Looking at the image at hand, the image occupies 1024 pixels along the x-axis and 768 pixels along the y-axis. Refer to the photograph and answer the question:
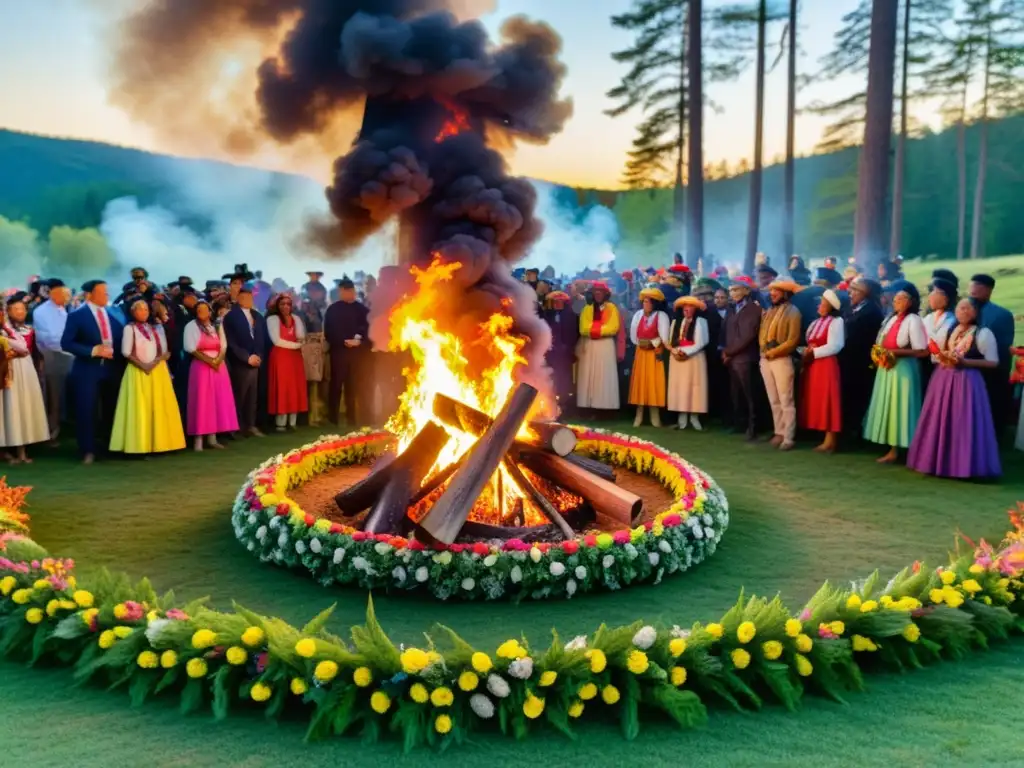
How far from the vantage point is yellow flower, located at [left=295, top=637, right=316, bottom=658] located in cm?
387

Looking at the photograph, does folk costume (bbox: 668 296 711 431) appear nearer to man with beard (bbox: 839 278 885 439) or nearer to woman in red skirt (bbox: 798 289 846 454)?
woman in red skirt (bbox: 798 289 846 454)

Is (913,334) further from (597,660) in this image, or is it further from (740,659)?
(597,660)

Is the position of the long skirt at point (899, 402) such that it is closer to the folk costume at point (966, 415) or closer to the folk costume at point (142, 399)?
the folk costume at point (966, 415)

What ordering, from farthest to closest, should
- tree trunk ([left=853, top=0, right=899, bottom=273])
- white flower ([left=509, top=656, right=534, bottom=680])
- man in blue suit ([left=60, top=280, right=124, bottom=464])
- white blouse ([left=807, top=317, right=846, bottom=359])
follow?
tree trunk ([left=853, top=0, right=899, bottom=273]) < white blouse ([left=807, top=317, right=846, bottom=359]) < man in blue suit ([left=60, top=280, right=124, bottom=464]) < white flower ([left=509, top=656, right=534, bottom=680])

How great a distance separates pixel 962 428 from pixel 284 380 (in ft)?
27.9

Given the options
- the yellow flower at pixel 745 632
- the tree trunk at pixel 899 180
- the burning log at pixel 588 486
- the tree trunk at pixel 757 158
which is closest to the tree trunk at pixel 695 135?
the tree trunk at pixel 757 158

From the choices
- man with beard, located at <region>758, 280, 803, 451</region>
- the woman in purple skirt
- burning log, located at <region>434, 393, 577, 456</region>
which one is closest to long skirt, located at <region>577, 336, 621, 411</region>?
man with beard, located at <region>758, 280, 803, 451</region>

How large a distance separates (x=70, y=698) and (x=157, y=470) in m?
5.69

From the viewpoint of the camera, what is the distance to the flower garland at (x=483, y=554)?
552cm

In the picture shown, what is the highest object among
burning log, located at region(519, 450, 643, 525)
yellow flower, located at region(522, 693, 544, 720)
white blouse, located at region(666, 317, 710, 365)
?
white blouse, located at region(666, 317, 710, 365)

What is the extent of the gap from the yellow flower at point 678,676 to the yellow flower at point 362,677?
1.43 m

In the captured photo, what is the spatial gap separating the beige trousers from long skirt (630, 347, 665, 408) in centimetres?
177

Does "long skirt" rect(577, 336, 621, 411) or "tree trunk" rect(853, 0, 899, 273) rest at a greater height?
"tree trunk" rect(853, 0, 899, 273)

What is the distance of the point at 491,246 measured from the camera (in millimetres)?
8336
